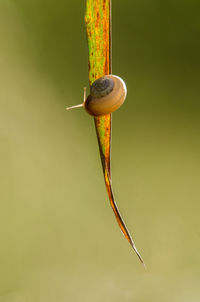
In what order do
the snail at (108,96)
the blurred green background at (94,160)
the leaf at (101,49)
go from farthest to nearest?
the blurred green background at (94,160), the snail at (108,96), the leaf at (101,49)

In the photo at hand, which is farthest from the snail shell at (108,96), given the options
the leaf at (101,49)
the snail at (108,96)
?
the leaf at (101,49)

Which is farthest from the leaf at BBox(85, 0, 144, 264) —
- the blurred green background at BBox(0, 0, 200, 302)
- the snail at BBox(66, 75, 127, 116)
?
the blurred green background at BBox(0, 0, 200, 302)

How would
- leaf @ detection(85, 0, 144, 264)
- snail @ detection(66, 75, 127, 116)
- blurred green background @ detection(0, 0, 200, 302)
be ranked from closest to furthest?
1. leaf @ detection(85, 0, 144, 264)
2. snail @ detection(66, 75, 127, 116)
3. blurred green background @ detection(0, 0, 200, 302)

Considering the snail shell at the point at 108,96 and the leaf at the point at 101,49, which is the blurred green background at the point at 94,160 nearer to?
the snail shell at the point at 108,96

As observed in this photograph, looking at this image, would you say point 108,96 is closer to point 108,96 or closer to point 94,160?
point 108,96

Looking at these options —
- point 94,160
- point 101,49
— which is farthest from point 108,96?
point 94,160

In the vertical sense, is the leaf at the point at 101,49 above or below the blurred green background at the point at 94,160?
above

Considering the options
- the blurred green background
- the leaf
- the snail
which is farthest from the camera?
the blurred green background

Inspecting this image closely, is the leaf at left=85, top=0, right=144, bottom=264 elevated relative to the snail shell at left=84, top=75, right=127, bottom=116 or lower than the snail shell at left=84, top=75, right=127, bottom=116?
elevated

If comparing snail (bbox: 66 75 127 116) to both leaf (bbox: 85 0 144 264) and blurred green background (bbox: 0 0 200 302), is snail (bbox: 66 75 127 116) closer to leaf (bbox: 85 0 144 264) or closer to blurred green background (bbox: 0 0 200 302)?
leaf (bbox: 85 0 144 264)
